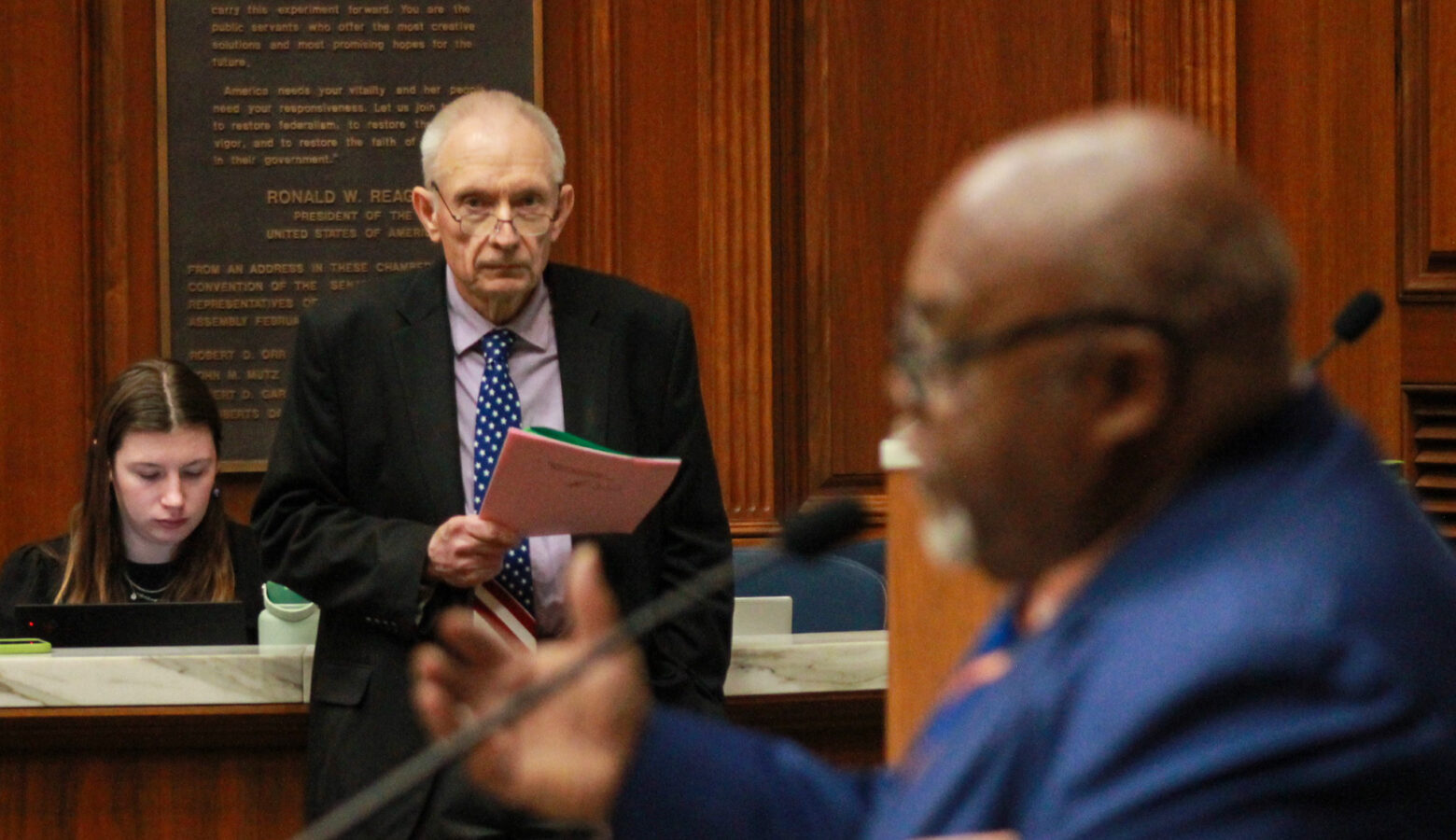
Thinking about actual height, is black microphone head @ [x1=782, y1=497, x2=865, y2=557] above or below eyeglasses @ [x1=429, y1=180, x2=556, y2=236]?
below

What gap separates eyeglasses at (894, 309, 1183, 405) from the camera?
1.08m

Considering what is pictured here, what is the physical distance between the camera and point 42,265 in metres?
5.55

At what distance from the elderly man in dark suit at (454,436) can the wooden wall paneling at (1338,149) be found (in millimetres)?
3119

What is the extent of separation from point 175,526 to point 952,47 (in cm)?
284

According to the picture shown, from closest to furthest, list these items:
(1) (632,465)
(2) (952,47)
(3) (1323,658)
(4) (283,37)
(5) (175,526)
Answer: (3) (1323,658) < (1) (632,465) < (5) (175,526) < (4) (283,37) < (2) (952,47)

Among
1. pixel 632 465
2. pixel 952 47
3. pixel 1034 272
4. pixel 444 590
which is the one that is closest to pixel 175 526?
pixel 444 590

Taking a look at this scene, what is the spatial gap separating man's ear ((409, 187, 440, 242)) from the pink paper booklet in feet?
2.12

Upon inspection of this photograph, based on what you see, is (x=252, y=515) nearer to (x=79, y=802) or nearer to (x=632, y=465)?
(x=79, y=802)

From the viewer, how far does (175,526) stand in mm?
4266

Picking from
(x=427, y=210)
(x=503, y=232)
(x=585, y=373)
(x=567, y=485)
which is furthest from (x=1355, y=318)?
(x=427, y=210)

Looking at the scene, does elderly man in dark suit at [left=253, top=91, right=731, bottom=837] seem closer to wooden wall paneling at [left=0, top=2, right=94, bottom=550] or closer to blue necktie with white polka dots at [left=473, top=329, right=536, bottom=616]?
blue necktie with white polka dots at [left=473, top=329, right=536, bottom=616]

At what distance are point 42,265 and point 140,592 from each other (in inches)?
64.3

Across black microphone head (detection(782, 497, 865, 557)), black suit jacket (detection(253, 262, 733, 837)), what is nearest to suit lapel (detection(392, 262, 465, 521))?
black suit jacket (detection(253, 262, 733, 837))

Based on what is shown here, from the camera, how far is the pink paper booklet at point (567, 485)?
112 inches
